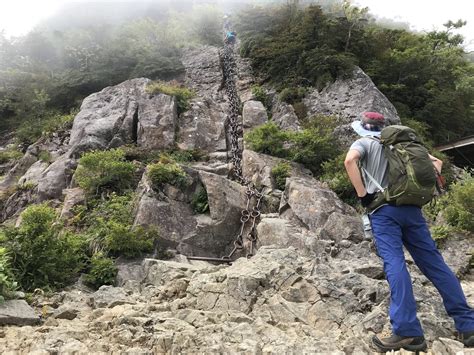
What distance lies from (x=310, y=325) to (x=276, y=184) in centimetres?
592

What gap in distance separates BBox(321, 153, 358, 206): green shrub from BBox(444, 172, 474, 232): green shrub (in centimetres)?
230

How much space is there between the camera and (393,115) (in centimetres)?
1311

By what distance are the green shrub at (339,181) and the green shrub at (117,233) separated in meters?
4.66

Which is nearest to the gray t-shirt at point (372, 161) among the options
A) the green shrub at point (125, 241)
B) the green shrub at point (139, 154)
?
the green shrub at point (125, 241)

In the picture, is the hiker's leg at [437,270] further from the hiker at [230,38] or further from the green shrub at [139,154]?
the hiker at [230,38]

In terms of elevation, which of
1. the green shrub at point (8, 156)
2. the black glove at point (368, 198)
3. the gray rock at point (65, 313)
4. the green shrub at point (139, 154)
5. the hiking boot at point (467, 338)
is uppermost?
the black glove at point (368, 198)

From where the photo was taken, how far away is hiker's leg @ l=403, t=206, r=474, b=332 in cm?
356

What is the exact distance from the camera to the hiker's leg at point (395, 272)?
3.30m

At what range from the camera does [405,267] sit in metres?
3.49

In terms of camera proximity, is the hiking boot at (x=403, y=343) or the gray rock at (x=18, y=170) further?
the gray rock at (x=18, y=170)

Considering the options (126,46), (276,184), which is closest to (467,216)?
(276,184)

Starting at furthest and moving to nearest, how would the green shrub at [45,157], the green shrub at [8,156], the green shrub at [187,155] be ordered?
the green shrub at [8,156] < the green shrub at [45,157] < the green shrub at [187,155]

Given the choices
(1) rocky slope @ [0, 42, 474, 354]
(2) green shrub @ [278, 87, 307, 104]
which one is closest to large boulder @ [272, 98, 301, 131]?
(1) rocky slope @ [0, 42, 474, 354]

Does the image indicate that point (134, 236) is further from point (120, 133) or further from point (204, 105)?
point (204, 105)
